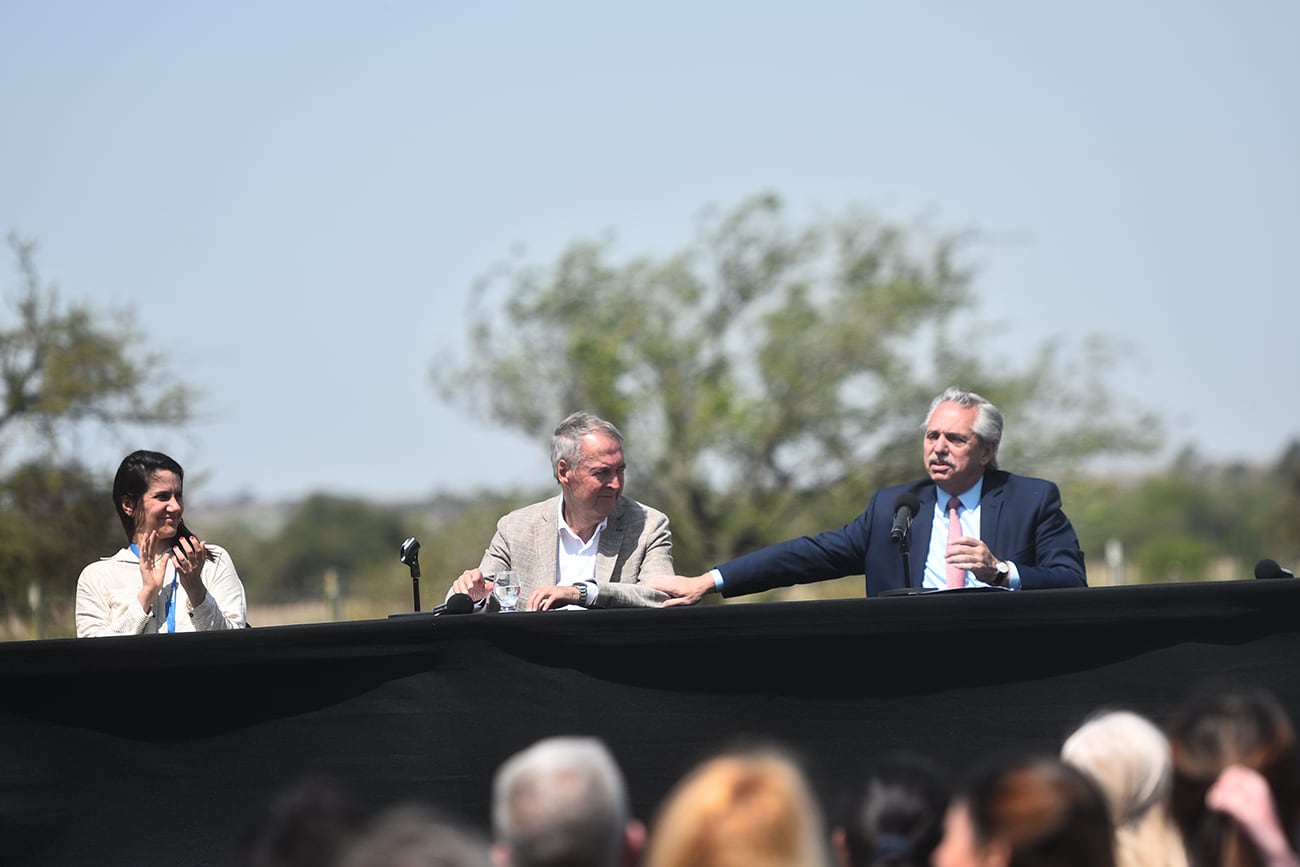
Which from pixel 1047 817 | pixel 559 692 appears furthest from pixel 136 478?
pixel 1047 817

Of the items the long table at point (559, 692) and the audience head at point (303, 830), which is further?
the long table at point (559, 692)

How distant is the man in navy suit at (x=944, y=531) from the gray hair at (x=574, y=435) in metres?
0.60

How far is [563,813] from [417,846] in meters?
0.60

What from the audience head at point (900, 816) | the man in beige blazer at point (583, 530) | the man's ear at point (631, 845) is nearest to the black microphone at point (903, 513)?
the man in beige blazer at point (583, 530)

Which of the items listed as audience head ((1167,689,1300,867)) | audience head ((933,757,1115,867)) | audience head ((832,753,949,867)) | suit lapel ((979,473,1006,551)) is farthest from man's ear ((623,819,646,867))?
suit lapel ((979,473,1006,551))

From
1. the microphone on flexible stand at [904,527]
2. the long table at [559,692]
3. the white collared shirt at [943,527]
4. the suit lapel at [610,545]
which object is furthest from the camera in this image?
the suit lapel at [610,545]

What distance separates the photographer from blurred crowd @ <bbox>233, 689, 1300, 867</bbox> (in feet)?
9.61

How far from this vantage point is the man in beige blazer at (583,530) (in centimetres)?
691

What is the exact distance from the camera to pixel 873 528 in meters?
7.02

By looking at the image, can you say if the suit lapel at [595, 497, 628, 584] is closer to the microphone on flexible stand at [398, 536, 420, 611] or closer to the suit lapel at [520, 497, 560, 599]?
the suit lapel at [520, 497, 560, 599]

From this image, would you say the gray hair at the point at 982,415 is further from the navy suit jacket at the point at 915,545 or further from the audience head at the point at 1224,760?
the audience head at the point at 1224,760

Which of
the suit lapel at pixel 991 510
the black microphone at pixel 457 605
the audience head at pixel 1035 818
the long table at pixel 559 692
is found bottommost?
the audience head at pixel 1035 818

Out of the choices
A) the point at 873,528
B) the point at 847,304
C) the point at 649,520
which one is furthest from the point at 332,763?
the point at 847,304

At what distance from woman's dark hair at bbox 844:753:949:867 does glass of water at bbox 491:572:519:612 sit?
3.18 meters
